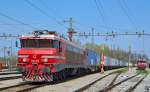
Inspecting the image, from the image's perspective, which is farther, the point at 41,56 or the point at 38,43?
the point at 38,43

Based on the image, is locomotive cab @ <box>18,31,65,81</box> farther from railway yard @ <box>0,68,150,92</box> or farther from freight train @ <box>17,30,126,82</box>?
railway yard @ <box>0,68,150,92</box>

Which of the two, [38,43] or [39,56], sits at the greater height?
[38,43]

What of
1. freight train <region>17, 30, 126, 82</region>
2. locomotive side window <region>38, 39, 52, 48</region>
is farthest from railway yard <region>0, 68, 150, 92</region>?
locomotive side window <region>38, 39, 52, 48</region>

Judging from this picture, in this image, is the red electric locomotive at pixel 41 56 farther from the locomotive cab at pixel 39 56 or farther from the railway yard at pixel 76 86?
the railway yard at pixel 76 86

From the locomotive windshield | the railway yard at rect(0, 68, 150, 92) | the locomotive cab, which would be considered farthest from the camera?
the locomotive windshield

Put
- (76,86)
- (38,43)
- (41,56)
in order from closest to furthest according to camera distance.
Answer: (76,86)
(41,56)
(38,43)

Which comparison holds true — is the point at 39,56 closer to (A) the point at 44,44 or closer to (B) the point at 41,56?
(B) the point at 41,56

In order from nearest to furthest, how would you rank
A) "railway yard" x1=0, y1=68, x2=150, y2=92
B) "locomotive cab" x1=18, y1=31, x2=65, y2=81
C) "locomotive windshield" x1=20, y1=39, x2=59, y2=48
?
"railway yard" x1=0, y1=68, x2=150, y2=92 → "locomotive cab" x1=18, y1=31, x2=65, y2=81 → "locomotive windshield" x1=20, y1=39, x2=59, y2=48

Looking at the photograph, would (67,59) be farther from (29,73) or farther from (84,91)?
(84,91)

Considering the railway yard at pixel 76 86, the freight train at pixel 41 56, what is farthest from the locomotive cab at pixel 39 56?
the railway yard at pixel 76 86

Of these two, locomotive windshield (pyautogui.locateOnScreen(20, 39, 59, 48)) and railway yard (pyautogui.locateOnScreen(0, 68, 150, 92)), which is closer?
railway yard (pyautogui.locateOnScreen(0, 68, 150, 92))

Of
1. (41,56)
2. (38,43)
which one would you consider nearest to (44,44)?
(38,43)

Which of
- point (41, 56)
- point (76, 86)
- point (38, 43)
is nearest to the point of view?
point (76, 86)

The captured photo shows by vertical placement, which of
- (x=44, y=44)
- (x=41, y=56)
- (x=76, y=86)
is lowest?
(x=76, y=86)
